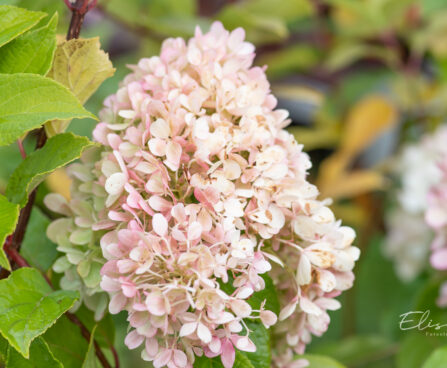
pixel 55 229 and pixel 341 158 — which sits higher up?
pixel 55 229

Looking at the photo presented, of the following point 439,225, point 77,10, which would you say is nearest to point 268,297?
point 77,10

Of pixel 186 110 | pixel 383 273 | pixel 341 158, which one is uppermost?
pixel 186 110

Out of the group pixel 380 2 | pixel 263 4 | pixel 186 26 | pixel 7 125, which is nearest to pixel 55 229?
pixel 7 125

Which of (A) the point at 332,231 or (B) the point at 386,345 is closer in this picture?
(A) the point at 332,231

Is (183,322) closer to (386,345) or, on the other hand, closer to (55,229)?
(55,229)

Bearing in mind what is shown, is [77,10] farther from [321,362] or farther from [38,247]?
[321,362]

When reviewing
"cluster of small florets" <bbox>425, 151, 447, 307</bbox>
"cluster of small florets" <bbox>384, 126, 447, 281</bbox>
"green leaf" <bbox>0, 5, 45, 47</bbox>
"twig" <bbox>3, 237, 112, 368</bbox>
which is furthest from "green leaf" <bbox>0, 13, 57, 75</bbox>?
"cluster of small florets" <bbox>384, 126, 447, 281</bbox>

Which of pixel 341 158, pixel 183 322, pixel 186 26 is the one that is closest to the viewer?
pixel 183 322
